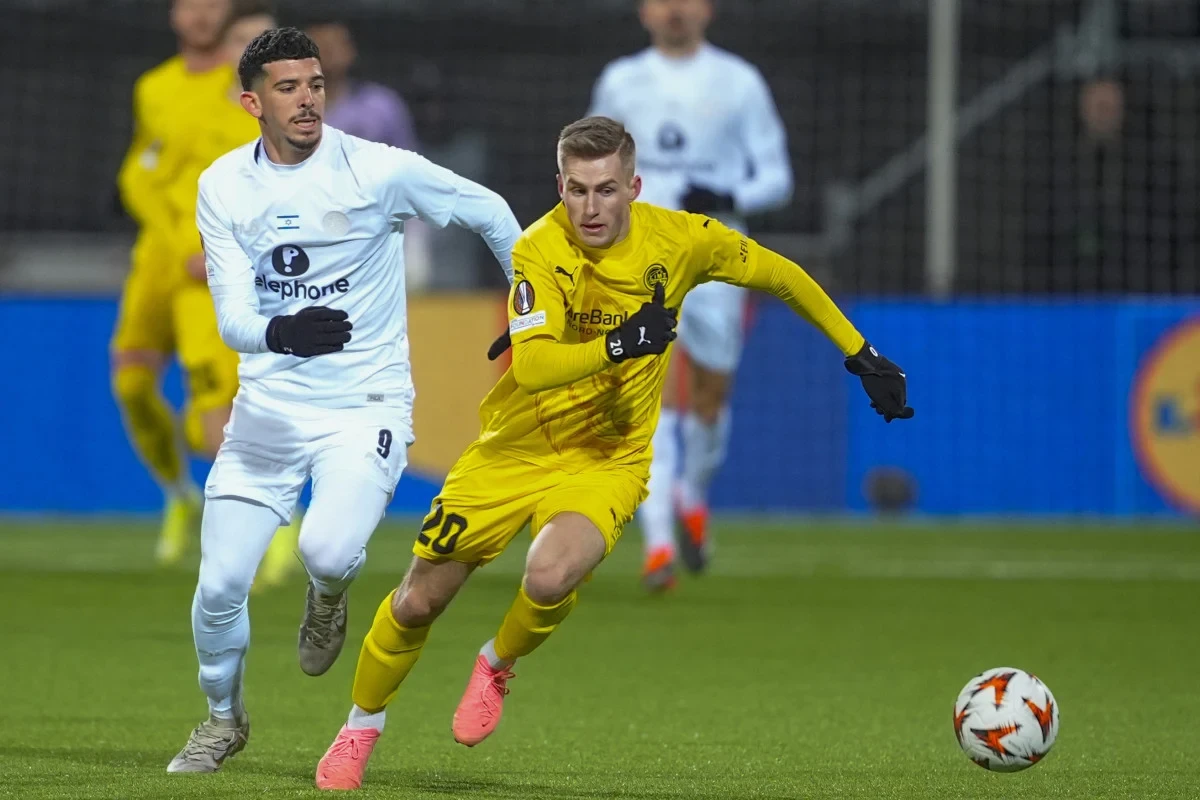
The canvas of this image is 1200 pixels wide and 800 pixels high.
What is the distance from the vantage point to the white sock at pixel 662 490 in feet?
29.4

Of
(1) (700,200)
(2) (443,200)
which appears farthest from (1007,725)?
(1) (700,200)

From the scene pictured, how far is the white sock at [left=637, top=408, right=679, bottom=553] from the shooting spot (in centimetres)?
Answer: 895

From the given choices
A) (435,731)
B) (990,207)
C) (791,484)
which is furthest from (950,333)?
(435,731)

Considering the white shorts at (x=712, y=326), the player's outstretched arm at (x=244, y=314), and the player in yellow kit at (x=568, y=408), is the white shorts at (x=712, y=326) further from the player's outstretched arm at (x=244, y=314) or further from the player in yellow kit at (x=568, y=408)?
the player's outstretched arm at (x=244, y=314)

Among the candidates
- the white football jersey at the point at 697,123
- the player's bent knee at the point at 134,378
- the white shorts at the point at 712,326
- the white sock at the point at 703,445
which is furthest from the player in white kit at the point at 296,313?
the white sock at the point at 703,445

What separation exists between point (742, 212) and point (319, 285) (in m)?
4.58

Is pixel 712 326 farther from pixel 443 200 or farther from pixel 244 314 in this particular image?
pixel 244 314

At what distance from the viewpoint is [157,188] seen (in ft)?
29.7

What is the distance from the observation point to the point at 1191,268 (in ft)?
50.0

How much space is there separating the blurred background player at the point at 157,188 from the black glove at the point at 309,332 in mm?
4197

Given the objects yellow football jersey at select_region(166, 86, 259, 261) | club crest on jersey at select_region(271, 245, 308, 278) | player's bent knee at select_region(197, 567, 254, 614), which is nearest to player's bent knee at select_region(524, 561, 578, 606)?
player's bent knee at select_region(197, 567, 254, 614)

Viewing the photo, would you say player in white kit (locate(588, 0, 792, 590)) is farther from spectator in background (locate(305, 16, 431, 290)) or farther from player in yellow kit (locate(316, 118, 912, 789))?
player in yellow kit (locate(316, 118, 912, 789))

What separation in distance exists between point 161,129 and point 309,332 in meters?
4.44

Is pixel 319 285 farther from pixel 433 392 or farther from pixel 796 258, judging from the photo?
pixel 796 258
